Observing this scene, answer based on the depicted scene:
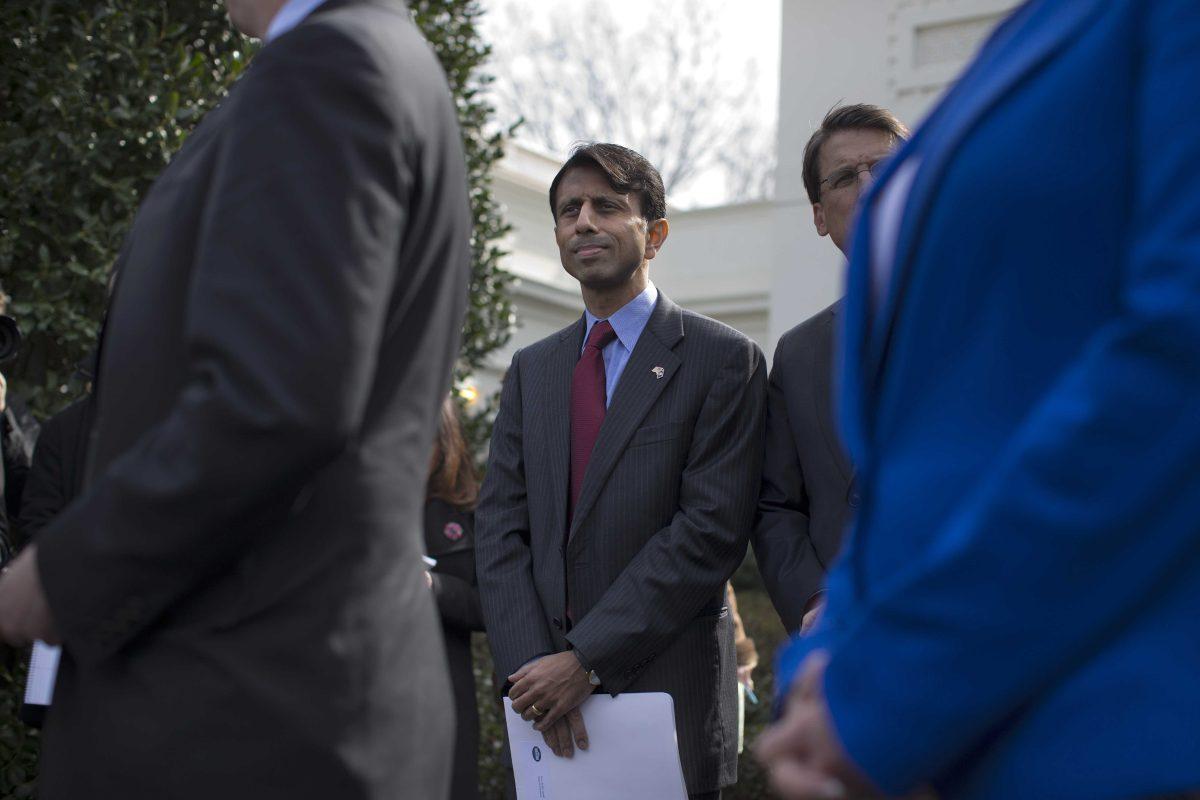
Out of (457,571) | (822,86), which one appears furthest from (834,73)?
(457,571)

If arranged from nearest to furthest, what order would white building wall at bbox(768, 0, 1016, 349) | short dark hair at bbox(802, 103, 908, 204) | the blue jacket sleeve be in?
the blue jacket sleeve, short dark hair at bbox(802, 103, 908, 204), white building wall at bbox(768, 0, 1016, 349)

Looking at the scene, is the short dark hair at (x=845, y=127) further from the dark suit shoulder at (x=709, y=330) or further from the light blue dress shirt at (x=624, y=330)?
the light blue dress shirt at (x=624, y=330)

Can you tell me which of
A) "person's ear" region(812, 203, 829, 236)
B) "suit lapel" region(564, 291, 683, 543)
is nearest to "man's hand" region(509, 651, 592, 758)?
"suit lapel" region(564, 291, 683, 543)

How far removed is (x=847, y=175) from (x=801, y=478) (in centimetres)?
77

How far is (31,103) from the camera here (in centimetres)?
509

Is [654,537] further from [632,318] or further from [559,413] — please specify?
[632,318]

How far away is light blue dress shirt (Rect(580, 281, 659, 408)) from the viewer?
12.7 ft

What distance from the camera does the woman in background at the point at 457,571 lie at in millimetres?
4492

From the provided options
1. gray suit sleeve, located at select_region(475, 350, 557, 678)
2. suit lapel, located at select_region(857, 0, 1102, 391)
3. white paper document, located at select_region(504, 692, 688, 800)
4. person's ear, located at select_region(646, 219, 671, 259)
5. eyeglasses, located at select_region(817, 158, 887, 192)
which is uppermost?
suit lapel, located at select_region(857, 0, 1102, 391)

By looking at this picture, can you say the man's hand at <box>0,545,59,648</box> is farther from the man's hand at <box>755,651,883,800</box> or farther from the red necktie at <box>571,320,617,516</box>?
the red necktie at <box>571,320,617,516</box>

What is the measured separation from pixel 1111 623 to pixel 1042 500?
121mm

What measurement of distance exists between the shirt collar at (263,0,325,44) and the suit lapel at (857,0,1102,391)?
821mm

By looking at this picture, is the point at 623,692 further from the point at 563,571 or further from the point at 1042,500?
the point at 1042,500

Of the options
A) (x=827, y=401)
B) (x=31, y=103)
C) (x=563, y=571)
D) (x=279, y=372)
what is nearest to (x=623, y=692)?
(x=563, y=571)
